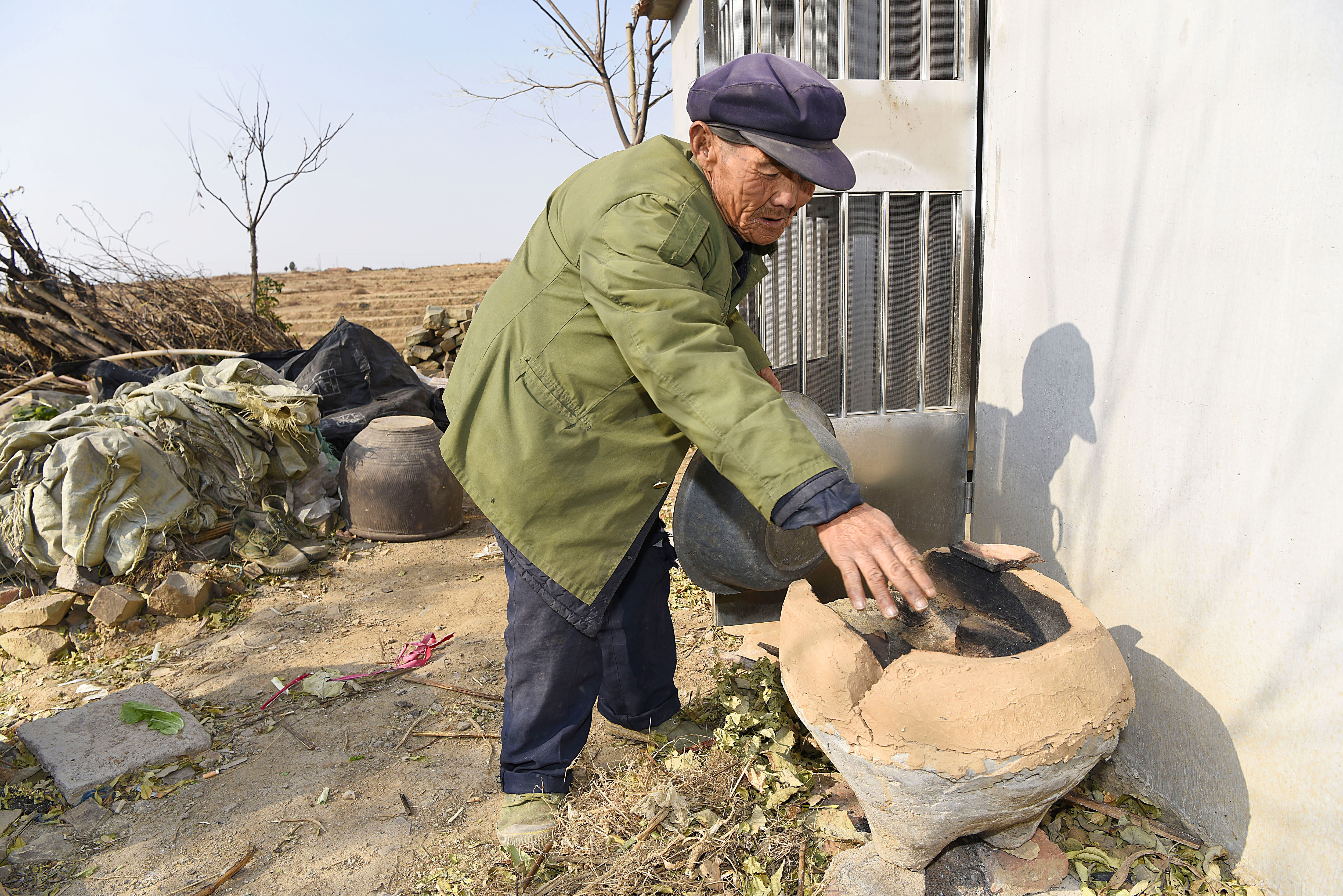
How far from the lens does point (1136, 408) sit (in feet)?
7.55

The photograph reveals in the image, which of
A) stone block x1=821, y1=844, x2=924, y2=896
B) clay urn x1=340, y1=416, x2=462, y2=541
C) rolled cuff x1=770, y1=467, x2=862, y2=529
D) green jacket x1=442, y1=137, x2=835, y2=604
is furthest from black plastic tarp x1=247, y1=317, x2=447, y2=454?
rolled cuff x1=770, y1=467, x2=862, y2=529

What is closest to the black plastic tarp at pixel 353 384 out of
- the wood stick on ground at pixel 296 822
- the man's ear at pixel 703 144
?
the wood stick on ground at pixel 296 822

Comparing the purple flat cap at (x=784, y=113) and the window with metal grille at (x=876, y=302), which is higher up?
the purple flat cap at (x=784, y=113)

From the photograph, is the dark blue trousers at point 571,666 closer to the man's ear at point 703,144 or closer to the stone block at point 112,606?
the man's ear at point 703,144

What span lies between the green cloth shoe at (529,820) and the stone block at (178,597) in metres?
2.59

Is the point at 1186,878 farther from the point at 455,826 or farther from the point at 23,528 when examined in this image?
the point at 23,528

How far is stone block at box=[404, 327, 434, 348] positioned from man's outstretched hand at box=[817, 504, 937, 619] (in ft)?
29.6

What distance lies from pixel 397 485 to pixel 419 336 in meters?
5.13

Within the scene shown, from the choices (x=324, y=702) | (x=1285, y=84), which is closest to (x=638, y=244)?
(x=1285, y=84)

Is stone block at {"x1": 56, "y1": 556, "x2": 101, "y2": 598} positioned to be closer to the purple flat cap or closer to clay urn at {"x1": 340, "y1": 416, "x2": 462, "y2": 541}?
clay urn at {"x1": 340, "y1": 416, "x2": 462, "y2": 541}

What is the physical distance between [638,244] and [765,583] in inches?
44.1

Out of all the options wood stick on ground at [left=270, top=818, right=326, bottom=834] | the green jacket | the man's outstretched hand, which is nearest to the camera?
the man's outstretched hand

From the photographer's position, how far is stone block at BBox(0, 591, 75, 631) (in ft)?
12.6

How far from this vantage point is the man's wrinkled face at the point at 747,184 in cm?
181
